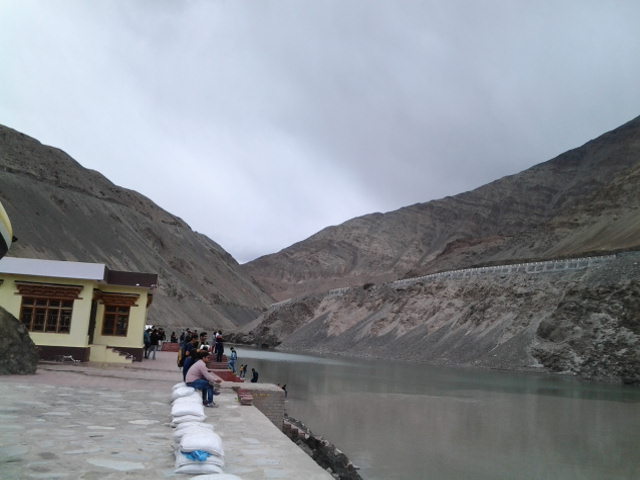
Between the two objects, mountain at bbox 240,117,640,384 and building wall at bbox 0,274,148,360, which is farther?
mountain at bbox 240,117,640,384

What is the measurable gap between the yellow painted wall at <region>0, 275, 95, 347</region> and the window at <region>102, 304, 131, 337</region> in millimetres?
2170

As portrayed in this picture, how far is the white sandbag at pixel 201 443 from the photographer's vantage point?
22.3 ft

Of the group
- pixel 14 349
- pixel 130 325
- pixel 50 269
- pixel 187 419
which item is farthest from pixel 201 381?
pixel 130 325

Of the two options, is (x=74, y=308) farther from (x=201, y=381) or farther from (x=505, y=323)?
(x=505, y=323)

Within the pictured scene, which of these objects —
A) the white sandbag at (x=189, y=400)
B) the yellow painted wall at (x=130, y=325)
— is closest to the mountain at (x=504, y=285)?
the yellow painted wall at (x=130, y=325)

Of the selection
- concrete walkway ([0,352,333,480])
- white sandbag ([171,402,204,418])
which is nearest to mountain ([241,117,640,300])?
concrete walkway ([0,352,333,480])

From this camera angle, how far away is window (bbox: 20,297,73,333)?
2109 centimetres

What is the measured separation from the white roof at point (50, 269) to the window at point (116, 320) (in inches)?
114

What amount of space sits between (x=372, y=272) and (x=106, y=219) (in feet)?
239

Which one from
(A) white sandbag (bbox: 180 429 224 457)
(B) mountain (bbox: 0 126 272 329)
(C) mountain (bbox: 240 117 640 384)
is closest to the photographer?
(A) white sandbag (bbox: 180 429 224 457)

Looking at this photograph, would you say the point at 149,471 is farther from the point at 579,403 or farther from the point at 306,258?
the point at 306,258

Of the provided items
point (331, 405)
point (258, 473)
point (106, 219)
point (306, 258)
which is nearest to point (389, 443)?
point (331, 405)

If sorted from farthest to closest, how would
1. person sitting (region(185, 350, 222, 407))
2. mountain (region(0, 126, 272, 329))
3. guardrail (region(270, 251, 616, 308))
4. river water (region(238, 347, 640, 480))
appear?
mountain (region(0, 126, 272, 329))
guardrail (region(270, 251, 616, 308))
river water (region(238, 347, 640, 480))
person sitting (region(185, 350, 222, 407))

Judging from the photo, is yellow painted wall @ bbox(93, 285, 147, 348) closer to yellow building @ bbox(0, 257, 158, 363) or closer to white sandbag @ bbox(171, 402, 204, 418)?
yellow building @ bbox(0, 257, 158, 363)
